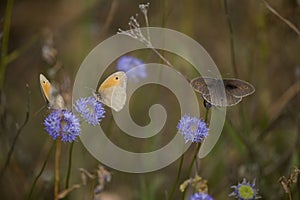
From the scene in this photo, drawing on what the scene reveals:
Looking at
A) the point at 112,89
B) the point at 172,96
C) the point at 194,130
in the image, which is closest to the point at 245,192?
the point at 194,130

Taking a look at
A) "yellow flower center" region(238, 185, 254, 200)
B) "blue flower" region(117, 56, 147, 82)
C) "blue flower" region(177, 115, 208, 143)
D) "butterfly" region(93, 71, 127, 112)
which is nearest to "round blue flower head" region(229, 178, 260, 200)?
"yellow flower center" region(238, 185, 254, 200)

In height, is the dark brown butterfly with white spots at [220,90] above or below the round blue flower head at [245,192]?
above

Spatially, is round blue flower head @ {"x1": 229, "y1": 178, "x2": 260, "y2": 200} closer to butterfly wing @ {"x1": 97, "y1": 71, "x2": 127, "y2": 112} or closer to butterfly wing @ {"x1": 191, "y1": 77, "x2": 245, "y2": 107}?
butterfly wing @ {"x1": 191, "y1": 77, "x2": 245, "y2": 107}

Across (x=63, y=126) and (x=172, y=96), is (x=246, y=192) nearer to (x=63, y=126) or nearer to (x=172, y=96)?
(x=63, y=126)

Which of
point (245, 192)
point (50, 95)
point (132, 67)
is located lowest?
point (245, 192)

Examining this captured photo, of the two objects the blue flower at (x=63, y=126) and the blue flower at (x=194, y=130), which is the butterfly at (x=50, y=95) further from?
the blue flower at (x=194, y=130)

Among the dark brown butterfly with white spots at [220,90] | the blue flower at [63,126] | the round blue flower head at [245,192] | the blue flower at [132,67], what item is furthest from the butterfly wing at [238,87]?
the blue flower at [132,67]
